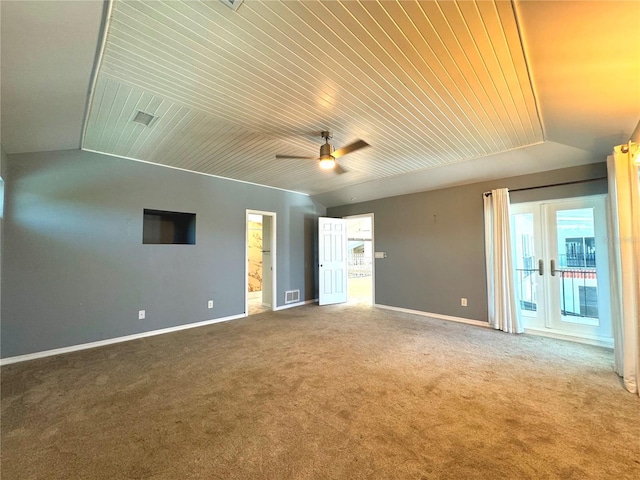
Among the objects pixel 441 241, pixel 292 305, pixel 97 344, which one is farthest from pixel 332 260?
pixel 97 344

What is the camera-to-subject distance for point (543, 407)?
2.07m

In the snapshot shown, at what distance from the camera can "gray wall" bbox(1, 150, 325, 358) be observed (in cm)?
308

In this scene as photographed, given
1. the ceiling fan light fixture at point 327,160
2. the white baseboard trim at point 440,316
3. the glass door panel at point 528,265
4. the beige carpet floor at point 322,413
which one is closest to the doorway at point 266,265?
the beige carpet floor at point 322,413

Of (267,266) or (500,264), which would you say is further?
(267,266)

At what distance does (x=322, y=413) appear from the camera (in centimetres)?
202

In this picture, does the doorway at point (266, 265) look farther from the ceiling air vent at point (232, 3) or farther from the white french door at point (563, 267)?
the white french door at point (563, 267)

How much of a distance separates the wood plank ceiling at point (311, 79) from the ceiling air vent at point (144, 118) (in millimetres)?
74

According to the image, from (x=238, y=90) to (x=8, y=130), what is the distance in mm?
2441

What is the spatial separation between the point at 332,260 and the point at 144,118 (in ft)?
15.1

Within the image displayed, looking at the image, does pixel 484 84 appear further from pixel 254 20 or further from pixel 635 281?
pixel 635 281

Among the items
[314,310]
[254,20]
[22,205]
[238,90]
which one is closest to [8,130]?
[22,205]

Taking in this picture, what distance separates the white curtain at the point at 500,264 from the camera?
3.99 meters

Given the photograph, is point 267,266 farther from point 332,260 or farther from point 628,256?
point 628,256

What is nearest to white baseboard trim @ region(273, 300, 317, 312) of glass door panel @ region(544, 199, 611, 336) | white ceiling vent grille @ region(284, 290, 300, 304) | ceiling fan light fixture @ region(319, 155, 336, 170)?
white ceiling vent grille @ region(284, 290, 300, 304)
